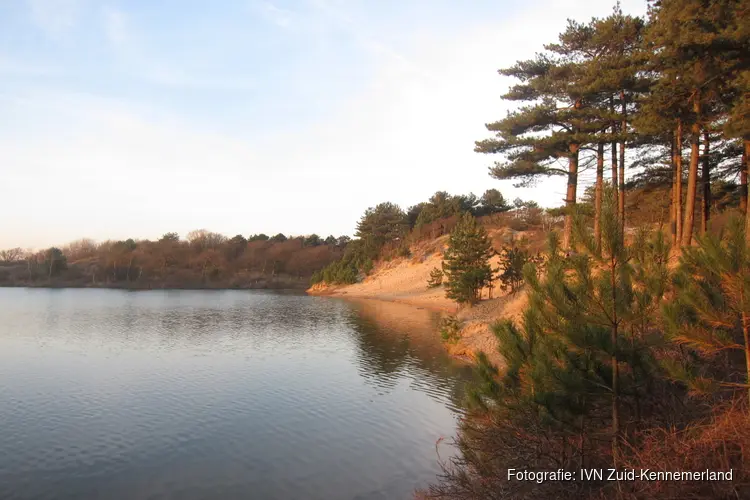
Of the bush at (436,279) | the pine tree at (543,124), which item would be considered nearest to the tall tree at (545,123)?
the pine tree at (543,124)

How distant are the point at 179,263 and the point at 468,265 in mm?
80135

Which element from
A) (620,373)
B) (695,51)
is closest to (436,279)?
(695,51)

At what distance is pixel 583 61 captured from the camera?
24.2 m

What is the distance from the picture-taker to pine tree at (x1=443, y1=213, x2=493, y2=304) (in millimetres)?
38500

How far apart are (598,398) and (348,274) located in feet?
238

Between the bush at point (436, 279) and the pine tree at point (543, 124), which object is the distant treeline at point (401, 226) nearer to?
the bush at point (436, 279)

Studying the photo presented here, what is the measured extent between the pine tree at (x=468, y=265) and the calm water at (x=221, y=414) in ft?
30.5

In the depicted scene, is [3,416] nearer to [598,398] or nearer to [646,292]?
[598,398]

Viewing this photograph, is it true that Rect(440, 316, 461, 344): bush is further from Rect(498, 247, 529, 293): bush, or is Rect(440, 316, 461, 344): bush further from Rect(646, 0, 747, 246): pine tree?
Rect(646, 0, 747, 246): pine tree

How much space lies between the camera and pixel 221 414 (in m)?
15.4

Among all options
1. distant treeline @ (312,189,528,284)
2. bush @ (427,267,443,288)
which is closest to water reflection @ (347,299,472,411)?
bush @ (427,267,443,288)

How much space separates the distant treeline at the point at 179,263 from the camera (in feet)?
308

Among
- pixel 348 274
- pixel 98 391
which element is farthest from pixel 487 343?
pixel 348 274

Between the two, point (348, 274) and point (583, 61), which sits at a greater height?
point (583, 61)
